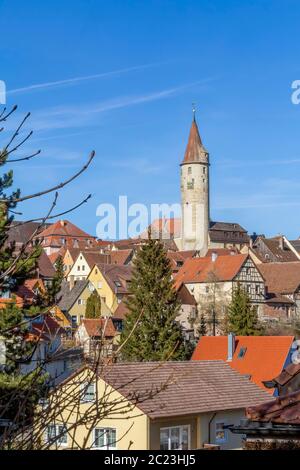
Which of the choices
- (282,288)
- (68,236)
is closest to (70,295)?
(282,288)

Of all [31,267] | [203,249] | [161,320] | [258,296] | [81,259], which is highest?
[203,249]

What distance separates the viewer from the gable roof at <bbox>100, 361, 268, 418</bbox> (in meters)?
19.7

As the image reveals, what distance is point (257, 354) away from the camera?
34.7m

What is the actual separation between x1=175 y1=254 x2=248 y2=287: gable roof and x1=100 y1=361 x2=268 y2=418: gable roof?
4678cm

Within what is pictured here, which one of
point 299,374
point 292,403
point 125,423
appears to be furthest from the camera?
point 125,423

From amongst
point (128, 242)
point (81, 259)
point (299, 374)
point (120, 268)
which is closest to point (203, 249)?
point (128, 242)

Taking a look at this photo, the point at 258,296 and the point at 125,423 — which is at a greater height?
the point at 258,296

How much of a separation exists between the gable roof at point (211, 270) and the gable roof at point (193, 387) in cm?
4678

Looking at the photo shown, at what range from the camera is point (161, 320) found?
36812mm

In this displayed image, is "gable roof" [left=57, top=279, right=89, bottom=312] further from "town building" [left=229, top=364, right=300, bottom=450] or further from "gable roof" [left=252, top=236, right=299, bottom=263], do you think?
"town building" [left=229, top=364, right=300, bottom=450]

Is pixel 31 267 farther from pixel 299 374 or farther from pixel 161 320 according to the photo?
pixel 161 320
